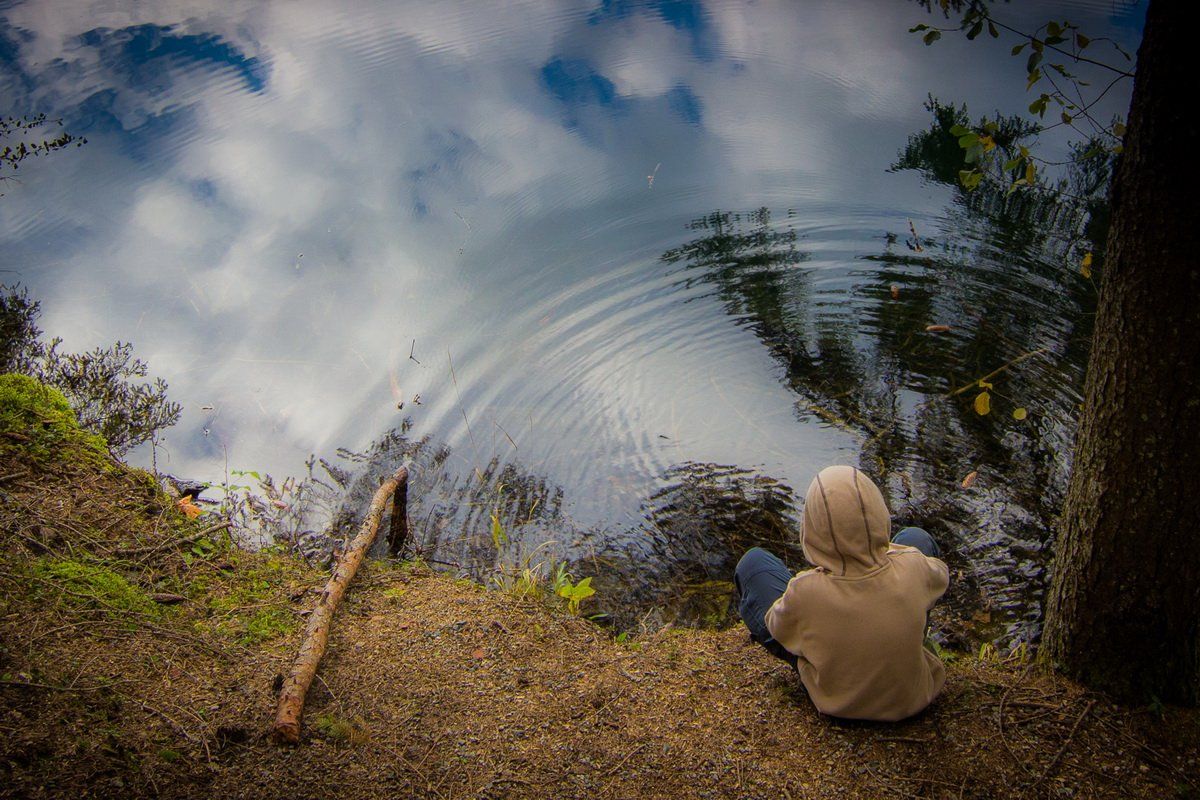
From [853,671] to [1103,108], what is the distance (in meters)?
8.04

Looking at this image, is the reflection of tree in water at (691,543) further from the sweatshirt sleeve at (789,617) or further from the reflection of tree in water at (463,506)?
the sweatshirt sleeve at (789,617)

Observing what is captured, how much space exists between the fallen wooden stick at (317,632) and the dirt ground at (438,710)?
67 millimetres

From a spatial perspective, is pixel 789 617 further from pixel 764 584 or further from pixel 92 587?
pixel 92 587

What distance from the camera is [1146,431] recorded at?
241 centimetres

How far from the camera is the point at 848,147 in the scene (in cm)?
821

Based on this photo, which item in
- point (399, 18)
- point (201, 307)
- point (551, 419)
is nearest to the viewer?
point (551, 419)

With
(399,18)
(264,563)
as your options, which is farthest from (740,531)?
(399,18)

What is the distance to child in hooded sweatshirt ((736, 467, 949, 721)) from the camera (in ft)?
8.18

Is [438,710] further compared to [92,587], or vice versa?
[92,587]

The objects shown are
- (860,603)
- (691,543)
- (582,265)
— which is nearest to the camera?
(860,603)

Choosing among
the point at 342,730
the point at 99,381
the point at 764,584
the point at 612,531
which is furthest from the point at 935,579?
the point at 99,381

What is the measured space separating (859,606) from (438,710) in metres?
1.61

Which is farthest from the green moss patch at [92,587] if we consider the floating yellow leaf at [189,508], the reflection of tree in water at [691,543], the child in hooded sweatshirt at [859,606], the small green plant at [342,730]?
the child in hooded sweatshirt at [859,606]

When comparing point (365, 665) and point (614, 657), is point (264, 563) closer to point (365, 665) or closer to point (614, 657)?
point (365, 665)
